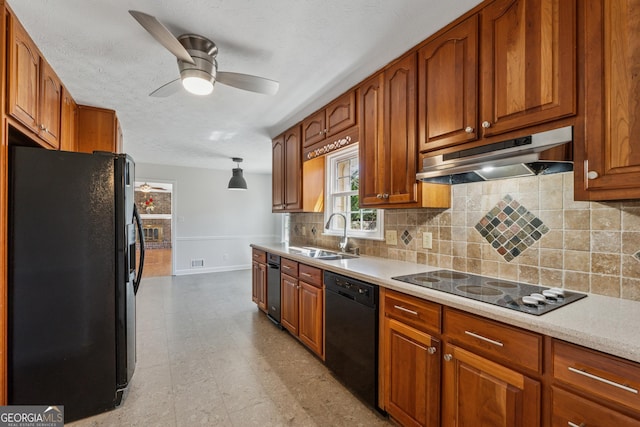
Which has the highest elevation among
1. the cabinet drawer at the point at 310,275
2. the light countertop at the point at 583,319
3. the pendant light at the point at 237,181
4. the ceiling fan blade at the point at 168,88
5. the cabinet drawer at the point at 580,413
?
the ceiling fan blade at the point at 168,88

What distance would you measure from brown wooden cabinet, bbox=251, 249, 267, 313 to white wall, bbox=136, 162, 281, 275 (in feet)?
9.78

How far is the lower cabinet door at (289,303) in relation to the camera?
2750 mm

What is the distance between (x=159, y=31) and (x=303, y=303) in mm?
2186

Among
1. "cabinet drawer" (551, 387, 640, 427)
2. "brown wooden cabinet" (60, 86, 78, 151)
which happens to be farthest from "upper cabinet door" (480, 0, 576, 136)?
"brown wooden cabinet" (60, 86, 78, 151)

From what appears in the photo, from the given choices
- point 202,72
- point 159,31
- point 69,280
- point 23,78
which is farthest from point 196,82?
point 69,280

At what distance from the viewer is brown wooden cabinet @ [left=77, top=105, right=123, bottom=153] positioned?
2.94m

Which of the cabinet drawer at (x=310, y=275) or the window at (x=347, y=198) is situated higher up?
the window at (x=347, y=198)

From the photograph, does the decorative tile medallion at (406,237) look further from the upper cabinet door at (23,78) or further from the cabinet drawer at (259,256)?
the upper cabinet door at (23,78)

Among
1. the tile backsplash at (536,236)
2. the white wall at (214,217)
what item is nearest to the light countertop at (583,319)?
the tile backsplash at (536,236)

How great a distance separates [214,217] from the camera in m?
6.54

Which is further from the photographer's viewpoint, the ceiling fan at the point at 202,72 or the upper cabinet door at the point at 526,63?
the ceiling fan at the point at 202,72

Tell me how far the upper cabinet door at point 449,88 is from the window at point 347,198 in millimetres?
1054

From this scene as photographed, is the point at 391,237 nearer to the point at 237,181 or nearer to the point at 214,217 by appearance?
the point at 237,181

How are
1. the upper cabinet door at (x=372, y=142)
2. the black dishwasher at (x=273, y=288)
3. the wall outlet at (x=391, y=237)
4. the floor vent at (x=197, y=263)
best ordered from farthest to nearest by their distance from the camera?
the floor vent at (x=197, y=263) → the black dishwasher at (x=273, y=288) → the wall outlet at (x=391, y=237) → the upper cabinet door at (x=372, y=142)
